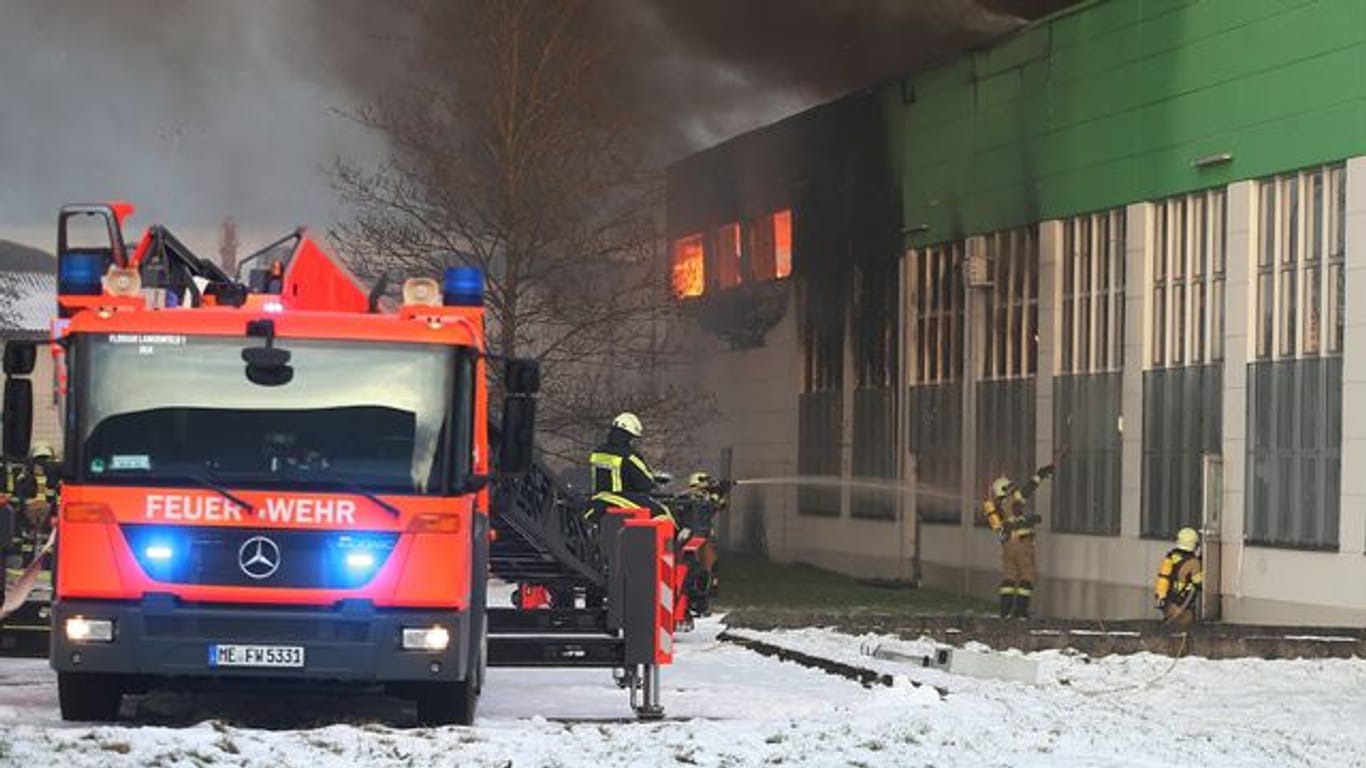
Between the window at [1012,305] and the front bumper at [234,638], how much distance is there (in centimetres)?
2199

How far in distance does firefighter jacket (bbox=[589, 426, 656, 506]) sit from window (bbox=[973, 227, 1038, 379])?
1682 centimetres

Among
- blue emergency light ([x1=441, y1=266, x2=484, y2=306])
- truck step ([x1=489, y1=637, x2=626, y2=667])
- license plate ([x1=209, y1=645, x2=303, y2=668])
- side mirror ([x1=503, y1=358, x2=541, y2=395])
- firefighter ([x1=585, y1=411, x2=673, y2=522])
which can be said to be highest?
blue emergency light ([x1=441, y1=266, x2=484, y2=306])

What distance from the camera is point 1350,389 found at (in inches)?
932

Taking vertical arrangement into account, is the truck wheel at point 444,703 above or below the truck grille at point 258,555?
below

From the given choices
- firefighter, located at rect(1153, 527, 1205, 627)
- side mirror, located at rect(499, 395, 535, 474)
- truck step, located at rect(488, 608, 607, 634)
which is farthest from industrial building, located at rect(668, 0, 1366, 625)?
side mirror, located at rect(499, 395, 535, 474)

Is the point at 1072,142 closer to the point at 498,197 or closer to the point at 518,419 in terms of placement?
the point at 498,197

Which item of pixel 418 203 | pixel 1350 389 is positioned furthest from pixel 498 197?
pixel 1350 389

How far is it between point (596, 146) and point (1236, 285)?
995 centimetres

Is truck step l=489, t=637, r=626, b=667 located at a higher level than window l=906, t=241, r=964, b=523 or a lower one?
lower

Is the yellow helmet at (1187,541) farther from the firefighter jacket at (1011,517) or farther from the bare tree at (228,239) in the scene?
the bare tree at (228,239)

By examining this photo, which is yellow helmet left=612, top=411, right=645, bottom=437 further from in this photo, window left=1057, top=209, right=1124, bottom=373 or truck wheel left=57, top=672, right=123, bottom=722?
window left=1057, top=209, right=1124, bottom=373

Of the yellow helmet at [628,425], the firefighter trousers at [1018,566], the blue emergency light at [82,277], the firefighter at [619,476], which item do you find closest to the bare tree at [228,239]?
the yellow helmet at [628,425]

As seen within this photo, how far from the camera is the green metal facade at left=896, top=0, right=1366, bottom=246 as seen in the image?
24.6 metres

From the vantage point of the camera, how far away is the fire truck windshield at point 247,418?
10805 mm
